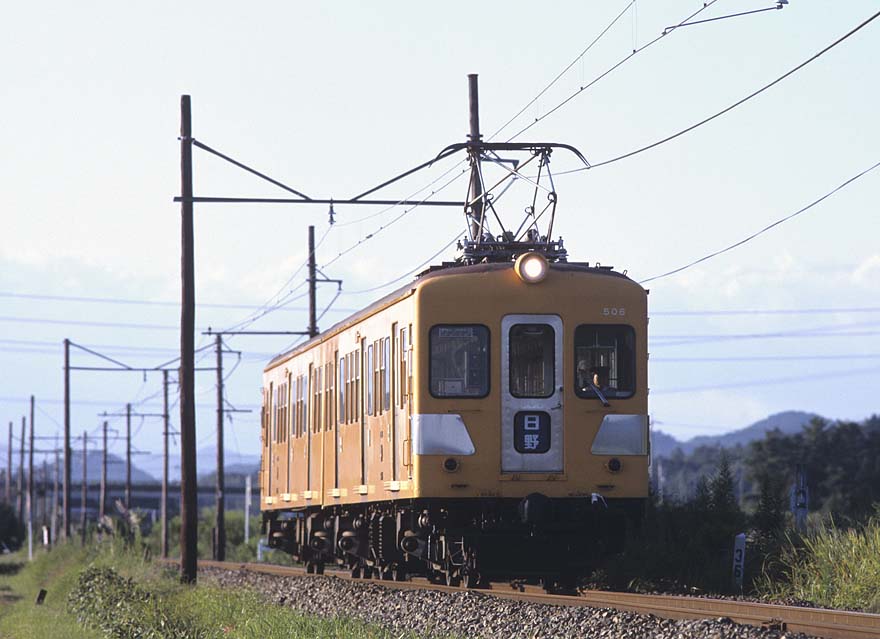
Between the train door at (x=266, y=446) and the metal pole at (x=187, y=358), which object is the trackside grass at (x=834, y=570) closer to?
the metal pole at (x=187, y=358)

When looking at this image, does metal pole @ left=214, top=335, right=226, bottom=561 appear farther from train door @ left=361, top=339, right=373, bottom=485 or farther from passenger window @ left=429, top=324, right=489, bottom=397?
passenger window @ left=429, top=324, right=489, bottom=397

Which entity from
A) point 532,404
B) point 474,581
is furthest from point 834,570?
point 474,581

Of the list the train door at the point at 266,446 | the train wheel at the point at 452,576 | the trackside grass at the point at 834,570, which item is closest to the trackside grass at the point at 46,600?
the train door at the point at 266,446

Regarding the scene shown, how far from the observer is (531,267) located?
16.1 metres

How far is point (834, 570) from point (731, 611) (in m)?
2.37

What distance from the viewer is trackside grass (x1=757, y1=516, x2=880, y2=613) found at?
1517cm

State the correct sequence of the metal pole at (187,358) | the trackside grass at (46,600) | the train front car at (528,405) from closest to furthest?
the train front car at (528,405) < the trackside grass at (46,600) < the metal pole at (187,358)

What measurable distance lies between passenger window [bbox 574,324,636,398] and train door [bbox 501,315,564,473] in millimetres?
239

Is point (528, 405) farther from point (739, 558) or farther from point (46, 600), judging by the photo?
point (46, 600)

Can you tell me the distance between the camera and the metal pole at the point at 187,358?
2433 cm

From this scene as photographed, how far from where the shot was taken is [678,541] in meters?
21.0

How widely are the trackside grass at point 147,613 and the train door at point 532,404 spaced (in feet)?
8.52

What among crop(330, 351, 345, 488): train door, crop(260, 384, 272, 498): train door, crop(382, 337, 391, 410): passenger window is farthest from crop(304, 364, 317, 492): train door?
crop(382, 337, 391, 410): passenger window

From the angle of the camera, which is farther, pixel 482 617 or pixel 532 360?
pixel 532 360
